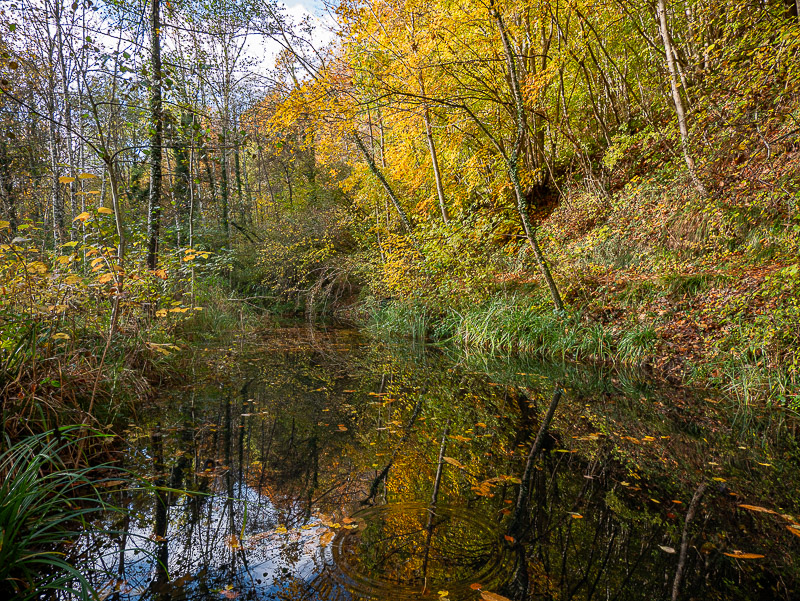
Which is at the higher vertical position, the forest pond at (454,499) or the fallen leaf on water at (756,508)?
the forest pond at (454,499)

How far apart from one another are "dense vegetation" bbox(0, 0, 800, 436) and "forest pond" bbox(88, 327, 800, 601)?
3.21ft

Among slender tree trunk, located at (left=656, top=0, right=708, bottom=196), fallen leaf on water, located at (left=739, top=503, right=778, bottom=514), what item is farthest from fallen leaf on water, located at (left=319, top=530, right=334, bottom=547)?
slender tree trunk, located at (left=656, top=0, right=708, bottom=196)

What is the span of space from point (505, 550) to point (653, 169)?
9170 millimetres

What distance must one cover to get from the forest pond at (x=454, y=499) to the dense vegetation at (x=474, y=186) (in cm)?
98

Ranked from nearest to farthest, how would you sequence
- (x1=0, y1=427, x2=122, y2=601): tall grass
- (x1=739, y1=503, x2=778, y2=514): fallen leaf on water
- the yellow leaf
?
(x1=0, y1=427, x2=122, y2=601): tall grass
(x1=739, y1=503, x2=778, y2=514): fallen leaf on water
the yellow leaf

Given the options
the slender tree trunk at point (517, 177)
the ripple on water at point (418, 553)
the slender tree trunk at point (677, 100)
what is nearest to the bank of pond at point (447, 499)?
the ripple on water at point (418, 553)

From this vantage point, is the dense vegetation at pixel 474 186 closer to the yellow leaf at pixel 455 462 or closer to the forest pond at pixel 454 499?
the forest pond at pixel 454 499

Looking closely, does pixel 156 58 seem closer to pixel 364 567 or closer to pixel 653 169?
pixel 364 567

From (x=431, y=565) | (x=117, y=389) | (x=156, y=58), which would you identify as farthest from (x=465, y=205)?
(x=431, y=565)

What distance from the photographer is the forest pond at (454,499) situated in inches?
71.0

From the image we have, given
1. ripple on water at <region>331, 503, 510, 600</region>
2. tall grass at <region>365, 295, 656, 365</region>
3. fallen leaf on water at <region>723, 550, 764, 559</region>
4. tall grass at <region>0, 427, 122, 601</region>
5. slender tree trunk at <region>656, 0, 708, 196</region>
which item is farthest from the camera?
slender tree trunk at <region>656, 0, 708, 196</region>

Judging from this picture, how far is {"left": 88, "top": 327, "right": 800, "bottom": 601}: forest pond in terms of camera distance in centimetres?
180

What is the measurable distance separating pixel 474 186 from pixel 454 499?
1025cm

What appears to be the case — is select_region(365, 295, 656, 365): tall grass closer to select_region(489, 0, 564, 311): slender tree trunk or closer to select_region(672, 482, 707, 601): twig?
select_region(489, 0, 564, 311): slender tree trunk
